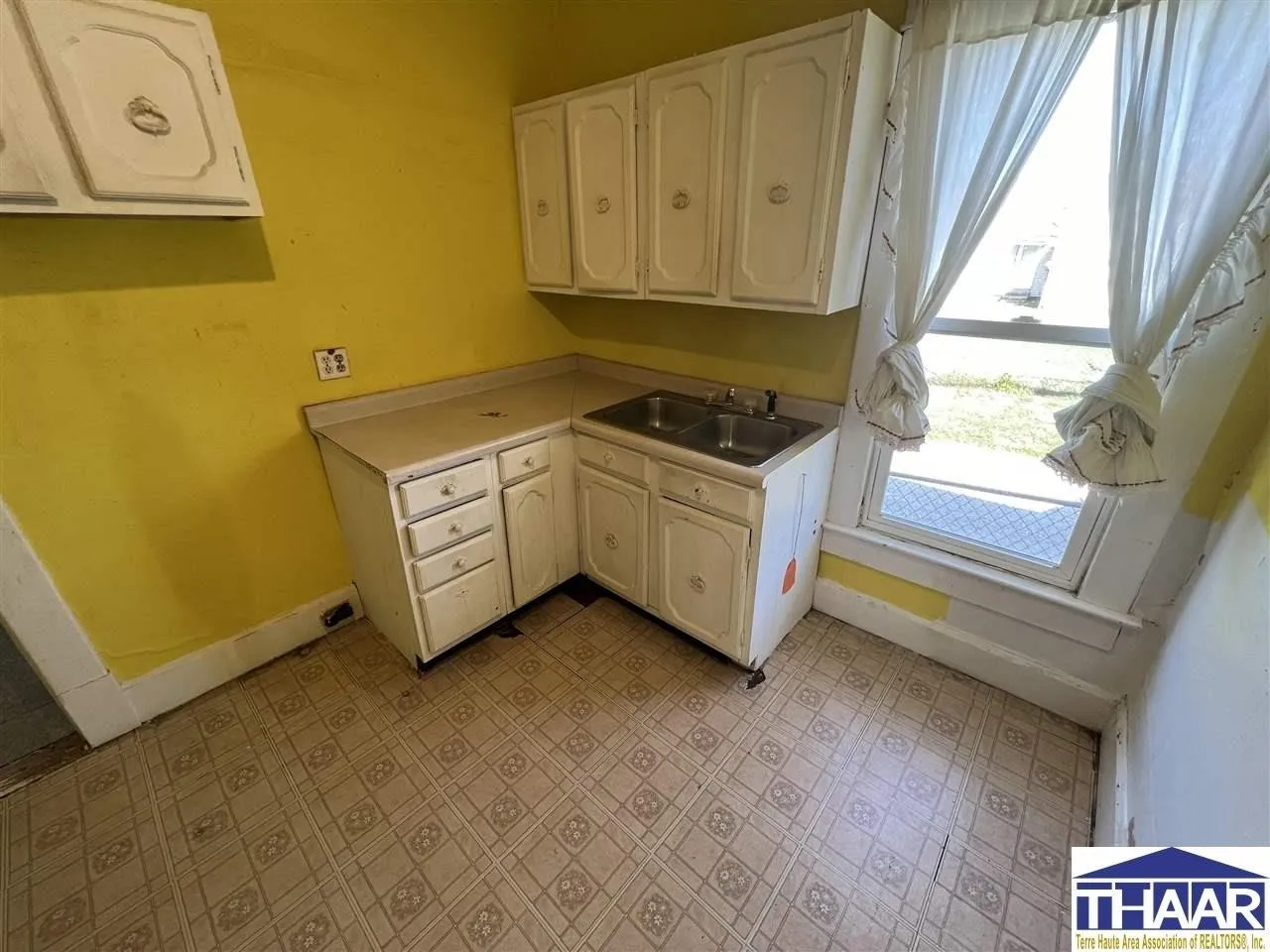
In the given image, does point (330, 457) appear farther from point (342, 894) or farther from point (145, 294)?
point (342, 894)

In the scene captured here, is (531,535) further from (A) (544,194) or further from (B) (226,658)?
(A) (544,194)

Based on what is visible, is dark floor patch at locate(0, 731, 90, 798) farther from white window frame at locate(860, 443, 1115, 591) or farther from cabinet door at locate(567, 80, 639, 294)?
white window frame at locate(860, 443, 1115, 591)

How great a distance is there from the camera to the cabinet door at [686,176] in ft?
5.15

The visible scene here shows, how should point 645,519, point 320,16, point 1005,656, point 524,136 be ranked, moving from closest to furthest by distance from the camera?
point 320,16 → point 1005,656 → point 645,519 → point 524,136

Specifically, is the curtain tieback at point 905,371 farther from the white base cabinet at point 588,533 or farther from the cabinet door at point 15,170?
the cabinet door at point 15,170

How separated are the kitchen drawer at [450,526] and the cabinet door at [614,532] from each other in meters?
0.43

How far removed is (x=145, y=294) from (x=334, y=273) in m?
0.52

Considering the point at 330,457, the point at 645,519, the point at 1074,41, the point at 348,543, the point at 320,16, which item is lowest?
the point at 348,543

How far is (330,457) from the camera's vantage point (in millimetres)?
1851

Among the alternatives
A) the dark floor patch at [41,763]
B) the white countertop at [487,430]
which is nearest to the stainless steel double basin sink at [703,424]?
the white countertop at [487,430]

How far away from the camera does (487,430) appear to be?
186cm

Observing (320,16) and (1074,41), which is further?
(320,16)

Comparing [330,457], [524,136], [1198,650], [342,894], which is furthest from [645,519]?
A: [524,136]

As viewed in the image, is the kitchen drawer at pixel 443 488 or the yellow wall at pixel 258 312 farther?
the kitchen drawer at pixel 443 488
